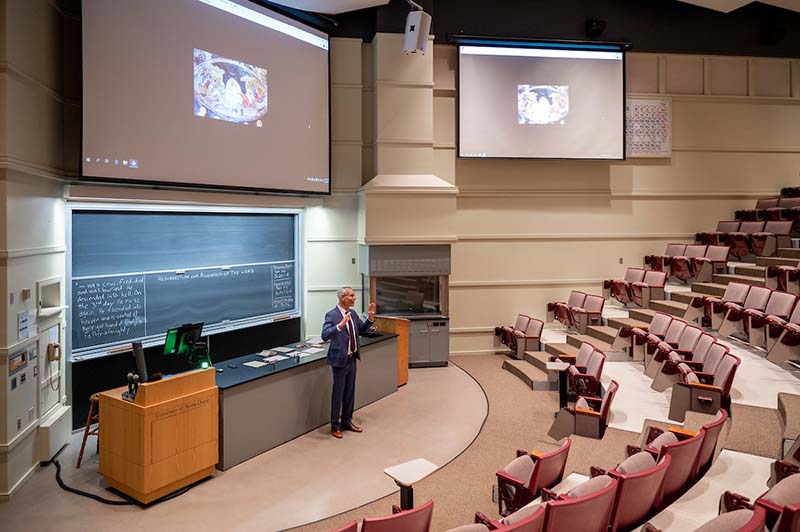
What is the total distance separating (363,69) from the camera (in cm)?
853

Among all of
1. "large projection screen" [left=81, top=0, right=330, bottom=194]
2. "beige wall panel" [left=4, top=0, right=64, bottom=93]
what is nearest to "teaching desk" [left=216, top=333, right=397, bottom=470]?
"large projection screen" [left=81, top=0, right=330, bottom=194]

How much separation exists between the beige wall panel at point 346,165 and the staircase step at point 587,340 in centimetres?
390

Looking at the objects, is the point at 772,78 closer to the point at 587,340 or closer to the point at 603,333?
the point at 603,333

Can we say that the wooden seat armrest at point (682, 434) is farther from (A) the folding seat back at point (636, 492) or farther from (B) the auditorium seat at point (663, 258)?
(B) the auditorium seat at point (663, 258)

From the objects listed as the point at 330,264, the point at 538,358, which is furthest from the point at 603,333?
the point at 330,264

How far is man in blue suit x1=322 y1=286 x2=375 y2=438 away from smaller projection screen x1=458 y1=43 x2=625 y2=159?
422 centimetres

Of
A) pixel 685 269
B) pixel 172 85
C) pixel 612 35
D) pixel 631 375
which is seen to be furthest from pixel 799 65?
pixel 172 85

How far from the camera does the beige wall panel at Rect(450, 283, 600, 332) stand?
9.16 meters

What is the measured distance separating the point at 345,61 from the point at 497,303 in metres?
4.53

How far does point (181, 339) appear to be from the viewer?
15.6 feet

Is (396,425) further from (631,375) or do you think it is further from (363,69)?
(363,69)

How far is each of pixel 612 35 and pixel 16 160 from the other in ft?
28.8

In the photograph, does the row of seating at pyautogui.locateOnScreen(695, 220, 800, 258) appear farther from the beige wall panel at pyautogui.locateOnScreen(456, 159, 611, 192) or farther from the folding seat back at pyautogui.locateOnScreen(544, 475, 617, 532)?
the folding seat back at pyautogui.locateOnScreen(544, 475, 617, 532)

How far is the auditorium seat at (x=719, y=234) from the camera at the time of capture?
8.98m
